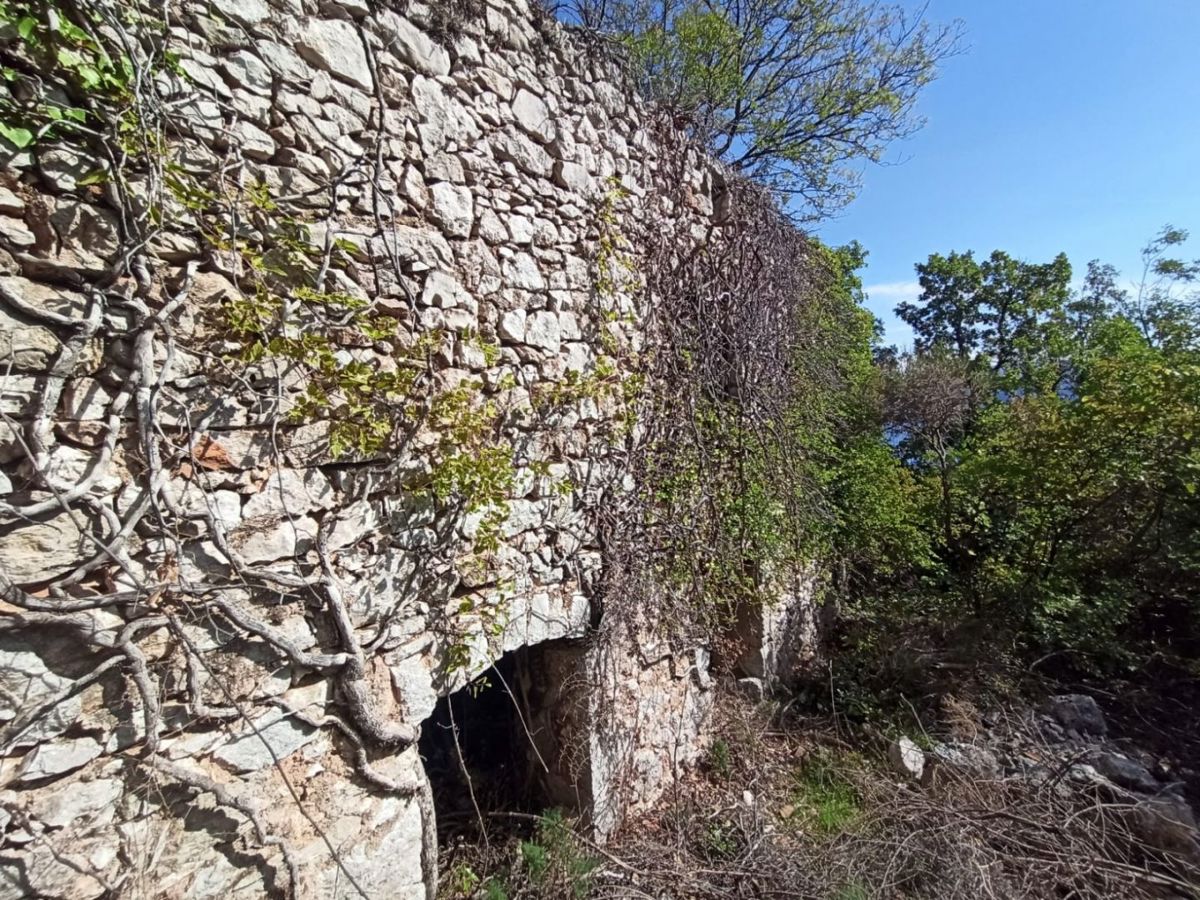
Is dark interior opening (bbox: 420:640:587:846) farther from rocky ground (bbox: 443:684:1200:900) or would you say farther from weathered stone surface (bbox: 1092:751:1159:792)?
weathered stone surface (bbox: 1092:751:1159:792)

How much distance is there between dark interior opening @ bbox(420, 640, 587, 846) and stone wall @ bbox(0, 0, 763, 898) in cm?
41

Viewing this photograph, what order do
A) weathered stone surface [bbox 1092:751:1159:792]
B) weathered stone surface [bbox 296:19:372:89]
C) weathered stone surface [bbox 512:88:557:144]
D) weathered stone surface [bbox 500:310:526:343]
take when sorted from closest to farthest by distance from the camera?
weathered stone surface [bbox 296:19:372:89], weathered stone surface [bbox 500:310:526:343], weathered stone surface [bbox 512:88:557:144], weathered stone surface [bbox 1092:751:1159:792]

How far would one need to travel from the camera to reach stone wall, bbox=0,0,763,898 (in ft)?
4.72

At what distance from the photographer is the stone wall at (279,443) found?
1.44 m

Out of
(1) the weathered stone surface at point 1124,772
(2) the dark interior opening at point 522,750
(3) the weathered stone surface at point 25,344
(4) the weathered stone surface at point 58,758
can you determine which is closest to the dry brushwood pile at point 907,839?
(1) the weathered stone surface at point 1124,772

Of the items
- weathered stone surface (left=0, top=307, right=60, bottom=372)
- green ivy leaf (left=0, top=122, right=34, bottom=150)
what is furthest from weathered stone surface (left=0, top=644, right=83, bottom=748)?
green ivy leaf (left=0, top=122, right=34, bottom=150)

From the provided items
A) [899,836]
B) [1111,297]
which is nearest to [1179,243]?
[1111,297]

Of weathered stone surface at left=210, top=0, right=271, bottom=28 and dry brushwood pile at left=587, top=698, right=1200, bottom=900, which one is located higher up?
weathered stone surface at left=210, top=0, right=271, bottom=28

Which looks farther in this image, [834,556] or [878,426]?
[878,426]

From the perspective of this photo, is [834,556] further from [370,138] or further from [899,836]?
[370,138]

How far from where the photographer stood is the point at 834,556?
17.6 ft

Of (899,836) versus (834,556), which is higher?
(834,556)

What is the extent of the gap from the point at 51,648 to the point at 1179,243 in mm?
17684

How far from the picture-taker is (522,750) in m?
3.22
